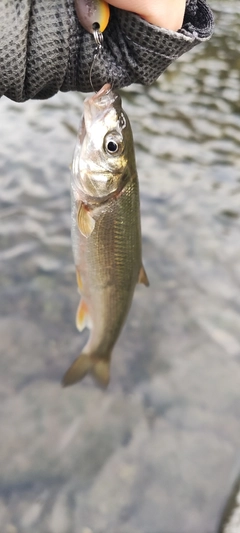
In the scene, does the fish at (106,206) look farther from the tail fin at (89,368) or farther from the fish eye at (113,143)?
the tail fin at (89,368)

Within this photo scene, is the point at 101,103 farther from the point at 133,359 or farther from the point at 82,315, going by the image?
the point at 133,359

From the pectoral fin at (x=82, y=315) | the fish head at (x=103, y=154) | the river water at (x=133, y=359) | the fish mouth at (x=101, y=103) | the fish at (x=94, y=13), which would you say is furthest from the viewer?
the river water at (x=133, y=359)

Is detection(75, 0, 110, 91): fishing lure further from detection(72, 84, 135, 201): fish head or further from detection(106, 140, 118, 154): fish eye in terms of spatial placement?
detection(106, 140, 118, 154): fish eye

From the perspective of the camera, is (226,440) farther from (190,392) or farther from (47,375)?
(47,375)

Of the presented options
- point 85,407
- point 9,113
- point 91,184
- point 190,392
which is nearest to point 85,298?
point 91,184

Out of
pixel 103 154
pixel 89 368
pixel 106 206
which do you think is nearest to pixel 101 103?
pixel 103 154

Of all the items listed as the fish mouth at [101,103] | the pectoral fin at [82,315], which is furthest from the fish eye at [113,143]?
the pectoral fin at [82,315]

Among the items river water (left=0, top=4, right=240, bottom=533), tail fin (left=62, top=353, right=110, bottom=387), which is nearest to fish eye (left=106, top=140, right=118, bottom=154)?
tail fin (left=62, top=353, right=110, bottom=387)
